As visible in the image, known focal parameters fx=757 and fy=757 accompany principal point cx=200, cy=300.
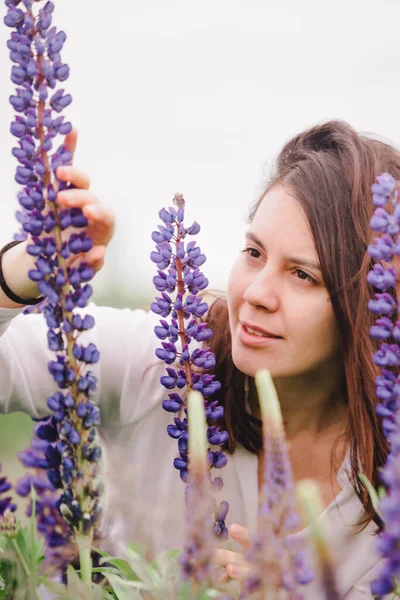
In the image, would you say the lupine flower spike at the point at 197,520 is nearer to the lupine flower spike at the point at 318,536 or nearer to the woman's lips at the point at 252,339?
the lupine flower spike at the point at 318,536

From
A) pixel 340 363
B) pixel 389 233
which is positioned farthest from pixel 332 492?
pixel 389 233

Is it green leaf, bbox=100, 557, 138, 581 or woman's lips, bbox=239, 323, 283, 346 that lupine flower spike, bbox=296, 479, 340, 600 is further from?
woman's lips, bbox=239, 323, 283, 346

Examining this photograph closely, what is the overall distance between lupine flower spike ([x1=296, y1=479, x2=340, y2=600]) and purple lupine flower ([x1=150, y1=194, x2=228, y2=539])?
0.48m

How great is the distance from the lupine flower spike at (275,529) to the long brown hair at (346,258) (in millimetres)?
925

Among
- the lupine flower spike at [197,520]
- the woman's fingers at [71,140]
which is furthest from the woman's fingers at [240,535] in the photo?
the woman's fingers at [71,140]

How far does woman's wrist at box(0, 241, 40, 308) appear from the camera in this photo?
51.7 inches

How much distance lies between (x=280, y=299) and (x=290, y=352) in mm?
128

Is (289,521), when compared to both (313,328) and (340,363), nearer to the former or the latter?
(313,328)

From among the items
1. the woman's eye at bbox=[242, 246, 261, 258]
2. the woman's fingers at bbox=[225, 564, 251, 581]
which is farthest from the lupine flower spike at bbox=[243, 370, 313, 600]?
the woman's eye at bbox=[242, 246, 261, 258]

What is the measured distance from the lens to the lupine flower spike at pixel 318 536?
564 mm

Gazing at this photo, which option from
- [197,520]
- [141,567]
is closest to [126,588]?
[141,567]

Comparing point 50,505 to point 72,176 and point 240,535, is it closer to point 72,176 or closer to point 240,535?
point 240,535

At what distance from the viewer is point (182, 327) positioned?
1.20 metres

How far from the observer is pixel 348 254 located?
1.74m
